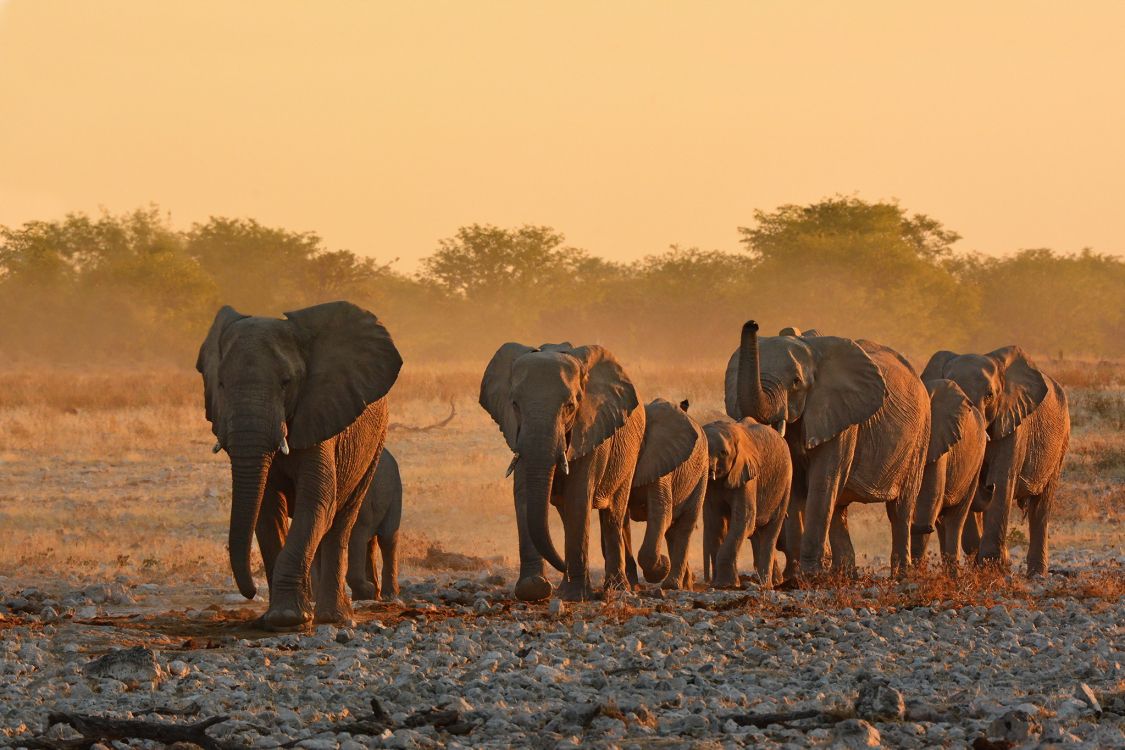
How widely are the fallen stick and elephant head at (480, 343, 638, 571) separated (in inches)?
224

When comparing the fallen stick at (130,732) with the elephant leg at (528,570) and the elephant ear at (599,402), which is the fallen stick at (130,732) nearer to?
the elephant leg at (528,570)

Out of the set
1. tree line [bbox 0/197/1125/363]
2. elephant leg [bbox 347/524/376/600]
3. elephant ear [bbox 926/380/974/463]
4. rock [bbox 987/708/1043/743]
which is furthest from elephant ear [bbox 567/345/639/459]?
tree line [bbox 0/197/1125/363]

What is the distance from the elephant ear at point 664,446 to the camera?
15.8 metres

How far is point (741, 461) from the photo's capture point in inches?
651

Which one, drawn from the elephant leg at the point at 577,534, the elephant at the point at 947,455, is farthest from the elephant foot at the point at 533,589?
the elephant at the point at 947,455

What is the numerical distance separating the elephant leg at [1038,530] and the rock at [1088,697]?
9636 mm

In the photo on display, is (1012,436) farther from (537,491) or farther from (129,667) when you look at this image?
(129,667)

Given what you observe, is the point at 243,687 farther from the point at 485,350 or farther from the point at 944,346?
the point at 485,350

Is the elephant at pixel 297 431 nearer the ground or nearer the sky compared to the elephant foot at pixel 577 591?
nearer the sky

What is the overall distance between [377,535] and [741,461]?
3.48 meters

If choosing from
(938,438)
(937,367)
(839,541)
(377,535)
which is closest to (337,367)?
(377,535)

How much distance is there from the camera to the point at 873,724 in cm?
823

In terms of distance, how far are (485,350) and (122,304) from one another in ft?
62.5

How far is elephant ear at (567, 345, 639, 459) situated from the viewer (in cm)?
1423
